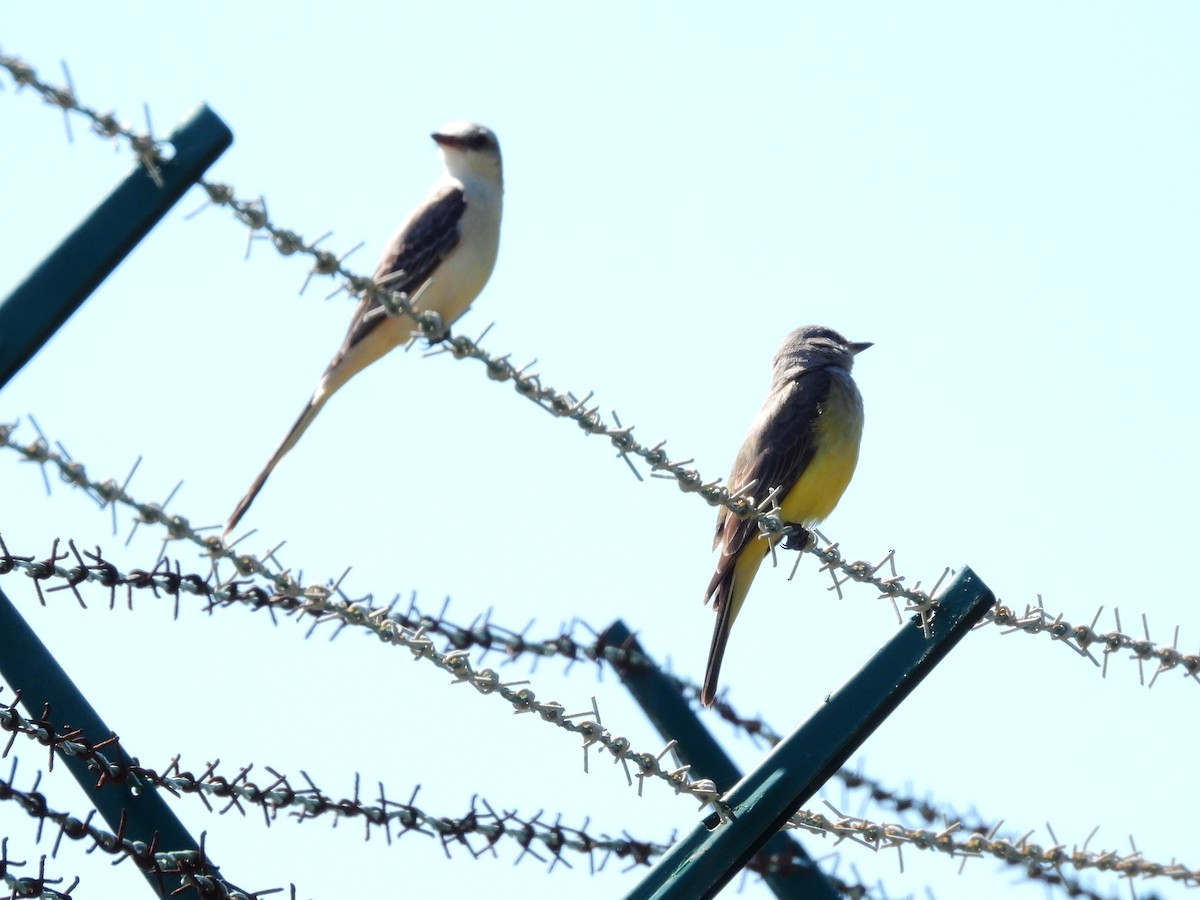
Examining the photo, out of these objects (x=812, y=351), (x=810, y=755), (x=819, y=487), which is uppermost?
(x=812, y=351)

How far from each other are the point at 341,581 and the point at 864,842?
1.42 meters

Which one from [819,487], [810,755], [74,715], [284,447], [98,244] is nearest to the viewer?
[98,244]

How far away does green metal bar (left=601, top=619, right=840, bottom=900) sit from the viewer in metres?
3.84

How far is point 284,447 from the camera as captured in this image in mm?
5285

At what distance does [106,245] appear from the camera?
8.32 feet

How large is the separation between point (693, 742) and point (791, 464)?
2.76 meters

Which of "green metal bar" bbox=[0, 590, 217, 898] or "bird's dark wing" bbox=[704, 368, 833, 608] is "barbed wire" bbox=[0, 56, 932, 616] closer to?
"green metal bar" bbox=[0, 590, 217, 898]

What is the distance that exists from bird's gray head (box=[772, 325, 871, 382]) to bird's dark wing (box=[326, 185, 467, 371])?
76.4 inches

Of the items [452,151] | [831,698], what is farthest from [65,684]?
[452,151]

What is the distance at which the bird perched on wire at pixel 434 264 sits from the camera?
19.7 feet

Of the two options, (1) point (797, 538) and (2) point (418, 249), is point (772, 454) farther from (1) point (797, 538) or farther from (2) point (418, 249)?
(2) point (418, 249)

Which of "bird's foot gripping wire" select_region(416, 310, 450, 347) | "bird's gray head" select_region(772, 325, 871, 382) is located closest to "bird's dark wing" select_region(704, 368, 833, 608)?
"bird's gray head" select_region(772, 325, 871, 382)

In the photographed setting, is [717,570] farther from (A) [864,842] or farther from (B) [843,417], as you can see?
(A) [864,842]

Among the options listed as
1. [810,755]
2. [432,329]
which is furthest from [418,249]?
[810,755]
